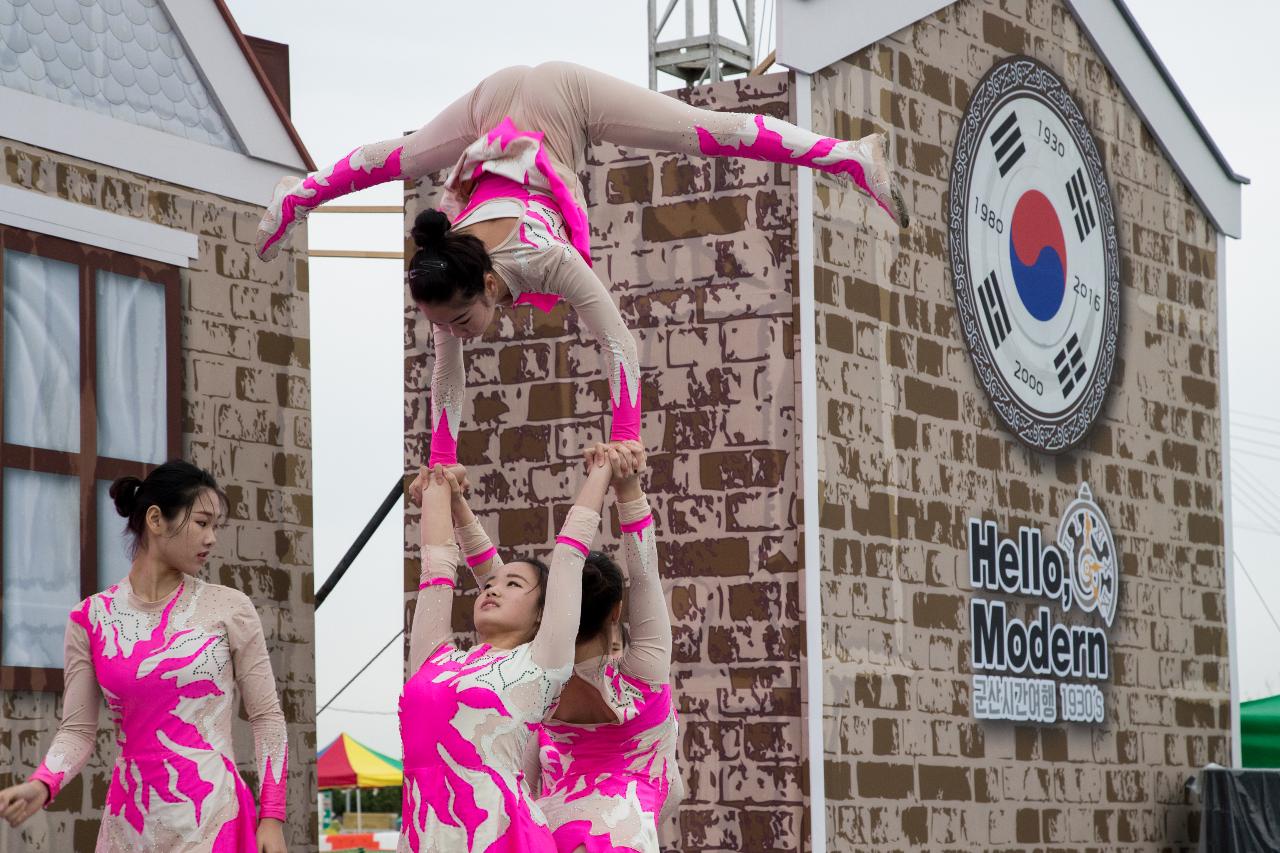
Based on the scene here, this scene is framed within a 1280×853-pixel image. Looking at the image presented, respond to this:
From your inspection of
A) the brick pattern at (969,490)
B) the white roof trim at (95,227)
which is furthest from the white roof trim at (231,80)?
the brick pattern at (969,490)

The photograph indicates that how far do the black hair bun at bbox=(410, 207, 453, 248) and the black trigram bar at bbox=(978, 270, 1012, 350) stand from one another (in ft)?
16.5

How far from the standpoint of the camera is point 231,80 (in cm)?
761

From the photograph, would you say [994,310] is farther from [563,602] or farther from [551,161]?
[563,602]

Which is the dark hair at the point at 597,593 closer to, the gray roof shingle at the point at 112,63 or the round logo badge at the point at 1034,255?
the gray roof shingle at the point at 112,63

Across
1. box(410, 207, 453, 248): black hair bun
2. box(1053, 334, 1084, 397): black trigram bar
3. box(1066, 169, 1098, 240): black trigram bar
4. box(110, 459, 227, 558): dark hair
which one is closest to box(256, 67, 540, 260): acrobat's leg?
box(410, 207, 453, 248): black hair bun

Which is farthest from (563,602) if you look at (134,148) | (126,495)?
(134,148)

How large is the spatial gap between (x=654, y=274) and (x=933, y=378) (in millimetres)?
1446

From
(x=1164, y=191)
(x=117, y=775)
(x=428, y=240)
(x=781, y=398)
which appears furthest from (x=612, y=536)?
(x=1164, y=191)

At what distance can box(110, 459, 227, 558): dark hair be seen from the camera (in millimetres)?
4809

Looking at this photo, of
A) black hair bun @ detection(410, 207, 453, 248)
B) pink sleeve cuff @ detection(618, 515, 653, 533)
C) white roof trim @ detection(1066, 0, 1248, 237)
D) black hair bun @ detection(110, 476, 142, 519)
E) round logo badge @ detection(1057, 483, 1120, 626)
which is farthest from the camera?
white roof trim @ detection(1066, 0, 1248, 237)

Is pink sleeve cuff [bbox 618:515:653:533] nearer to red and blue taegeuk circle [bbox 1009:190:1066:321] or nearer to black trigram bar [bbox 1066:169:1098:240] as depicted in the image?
red and blue taegeuk circle [bbox 1009:190:1066:321]

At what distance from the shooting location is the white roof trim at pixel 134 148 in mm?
6711

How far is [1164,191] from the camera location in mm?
10438

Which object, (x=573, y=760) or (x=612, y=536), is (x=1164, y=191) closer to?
(x=612, y=536)
